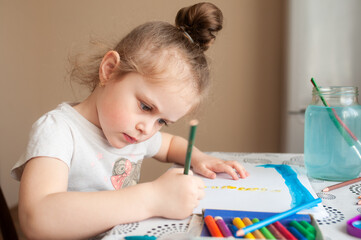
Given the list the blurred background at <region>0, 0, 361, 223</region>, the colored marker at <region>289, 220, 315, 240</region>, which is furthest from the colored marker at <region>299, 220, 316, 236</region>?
the blurred background at <region>0, 0, 361, 223</region>

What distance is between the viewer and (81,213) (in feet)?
1.39

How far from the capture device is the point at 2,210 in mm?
854

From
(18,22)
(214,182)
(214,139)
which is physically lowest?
(214,139)

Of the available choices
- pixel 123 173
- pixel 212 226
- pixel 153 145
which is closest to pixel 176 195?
pixel 212 226

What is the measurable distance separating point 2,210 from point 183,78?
1.94ft

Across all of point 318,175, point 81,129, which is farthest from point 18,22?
point 318,175

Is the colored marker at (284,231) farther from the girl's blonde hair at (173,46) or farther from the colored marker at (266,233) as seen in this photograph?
the girl's blonde hair at (173,46)

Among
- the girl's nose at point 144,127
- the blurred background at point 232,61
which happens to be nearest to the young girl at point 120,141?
the girl's nose at point 144,127

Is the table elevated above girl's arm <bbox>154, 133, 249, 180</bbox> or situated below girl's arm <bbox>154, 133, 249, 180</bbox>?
above

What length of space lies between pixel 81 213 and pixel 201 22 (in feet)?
1.37

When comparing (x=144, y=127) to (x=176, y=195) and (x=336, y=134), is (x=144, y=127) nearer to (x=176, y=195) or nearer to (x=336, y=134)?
(x=176, y=195)

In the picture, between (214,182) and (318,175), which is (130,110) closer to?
(214,182)

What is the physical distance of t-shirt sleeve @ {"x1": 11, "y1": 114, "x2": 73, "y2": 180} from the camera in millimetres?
512

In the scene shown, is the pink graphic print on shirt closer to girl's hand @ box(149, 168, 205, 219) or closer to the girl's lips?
the girl's lips
